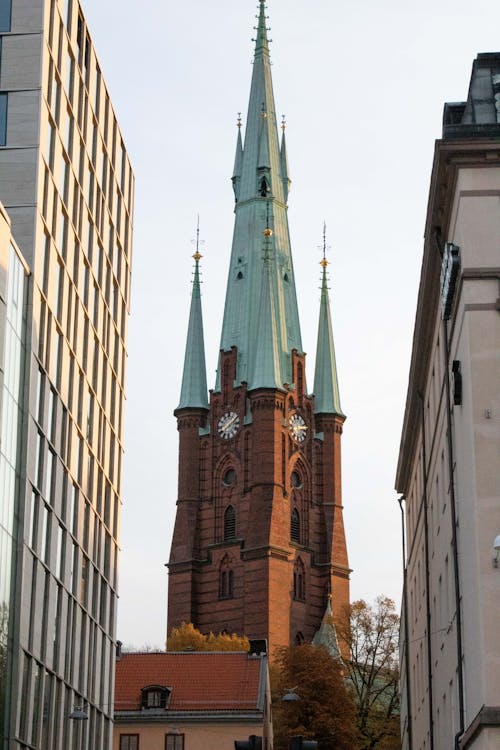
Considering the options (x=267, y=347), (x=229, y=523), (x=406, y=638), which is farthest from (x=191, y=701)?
(x=267, y=347)

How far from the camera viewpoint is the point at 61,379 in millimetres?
51250

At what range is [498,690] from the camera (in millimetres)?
30953

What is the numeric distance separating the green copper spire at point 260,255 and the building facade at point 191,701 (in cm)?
6378

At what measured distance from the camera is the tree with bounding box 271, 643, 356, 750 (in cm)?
8369

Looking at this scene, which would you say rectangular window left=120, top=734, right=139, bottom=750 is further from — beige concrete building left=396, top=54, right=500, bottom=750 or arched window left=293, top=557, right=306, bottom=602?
arched window left=293, top=557, right=306, bottom=602

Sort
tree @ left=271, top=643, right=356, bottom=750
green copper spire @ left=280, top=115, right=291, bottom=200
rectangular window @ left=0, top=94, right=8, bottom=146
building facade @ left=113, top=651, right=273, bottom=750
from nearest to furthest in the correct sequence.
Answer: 1. rectangular window @ left=0, top=94, right=8, bottom=146
2. building facade @ left=113, top=651, right=273, bottom=750
3. tree @ left=271, top=643, right=356, bottom=750
4. green copper spire @ left=280, top=115, right=291, bottom=200

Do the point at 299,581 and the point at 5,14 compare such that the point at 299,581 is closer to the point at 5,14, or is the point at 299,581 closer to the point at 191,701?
the point at 191,701

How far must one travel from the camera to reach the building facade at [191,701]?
71.1m

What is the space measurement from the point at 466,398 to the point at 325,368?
114m

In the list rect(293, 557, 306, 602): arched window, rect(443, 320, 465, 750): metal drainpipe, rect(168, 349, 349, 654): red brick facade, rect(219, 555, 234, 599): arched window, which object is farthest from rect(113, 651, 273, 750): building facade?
rect(293, 557, 306, 602): arched window

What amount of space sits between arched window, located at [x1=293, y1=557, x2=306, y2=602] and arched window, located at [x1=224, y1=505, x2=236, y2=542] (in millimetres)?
6422

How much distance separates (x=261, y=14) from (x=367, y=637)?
2966 inches

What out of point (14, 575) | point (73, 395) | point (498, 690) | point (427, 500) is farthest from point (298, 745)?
point (73, 395)

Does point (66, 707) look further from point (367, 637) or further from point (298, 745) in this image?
point (367, 637)
